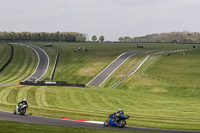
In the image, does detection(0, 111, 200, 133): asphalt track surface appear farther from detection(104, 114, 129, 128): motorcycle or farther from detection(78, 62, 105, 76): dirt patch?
detection(78, 62, 105, 76): dirt patch

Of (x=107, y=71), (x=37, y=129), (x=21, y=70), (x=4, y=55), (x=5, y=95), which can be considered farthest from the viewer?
(x=4, y=55)

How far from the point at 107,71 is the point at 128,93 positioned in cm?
3759

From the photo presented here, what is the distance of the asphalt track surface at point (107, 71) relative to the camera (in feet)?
289

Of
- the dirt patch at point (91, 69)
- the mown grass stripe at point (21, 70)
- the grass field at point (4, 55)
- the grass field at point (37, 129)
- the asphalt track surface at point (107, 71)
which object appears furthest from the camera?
the grass field at point (4, 55)

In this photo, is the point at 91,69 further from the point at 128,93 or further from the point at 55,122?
the point at 55,122

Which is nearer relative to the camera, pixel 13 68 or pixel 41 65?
pixel 13 68

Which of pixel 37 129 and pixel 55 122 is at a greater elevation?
pixel 37 129

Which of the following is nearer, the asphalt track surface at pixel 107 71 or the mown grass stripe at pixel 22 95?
the mown grass stripe at pixel 22 95

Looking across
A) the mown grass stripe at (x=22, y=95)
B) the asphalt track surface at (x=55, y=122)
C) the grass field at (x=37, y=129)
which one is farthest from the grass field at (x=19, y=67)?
the grass field at (x=37, y=129)

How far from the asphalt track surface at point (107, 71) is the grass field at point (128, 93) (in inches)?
82.6

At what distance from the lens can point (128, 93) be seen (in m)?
62.0

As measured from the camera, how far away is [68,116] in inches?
1324

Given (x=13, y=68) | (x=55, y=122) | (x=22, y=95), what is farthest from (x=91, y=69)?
(x=55, y=122)

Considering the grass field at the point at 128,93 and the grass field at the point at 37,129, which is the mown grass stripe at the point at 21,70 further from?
the grass field at the point at 37,129
